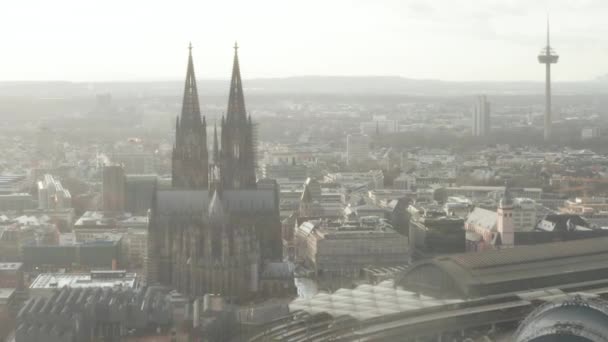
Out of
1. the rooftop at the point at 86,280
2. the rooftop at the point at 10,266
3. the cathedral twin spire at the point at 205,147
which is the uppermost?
the cathedral twin spire at the point at 205,147

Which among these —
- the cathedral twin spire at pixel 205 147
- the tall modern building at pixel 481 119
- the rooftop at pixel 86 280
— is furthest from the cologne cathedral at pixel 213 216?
the tall modern building at pixel 481 119

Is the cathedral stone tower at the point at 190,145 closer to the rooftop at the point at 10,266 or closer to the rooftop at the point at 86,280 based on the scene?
the rooftop at the point at 86,280

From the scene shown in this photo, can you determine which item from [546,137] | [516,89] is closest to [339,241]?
[546,137]

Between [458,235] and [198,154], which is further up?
[198,154]

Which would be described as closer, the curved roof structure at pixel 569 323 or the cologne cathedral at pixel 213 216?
the curved roof structure at pixel 569 323

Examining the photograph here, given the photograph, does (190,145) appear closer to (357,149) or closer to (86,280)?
(86,280)

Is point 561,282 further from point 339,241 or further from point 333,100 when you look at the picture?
point 333,100

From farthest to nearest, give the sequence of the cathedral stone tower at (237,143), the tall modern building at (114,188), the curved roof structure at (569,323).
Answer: the tall modern building at (114,188)
the cathedral stone tower at (237,143)
the curved roof structure at (569,323)

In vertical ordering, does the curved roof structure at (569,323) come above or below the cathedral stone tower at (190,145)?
below
